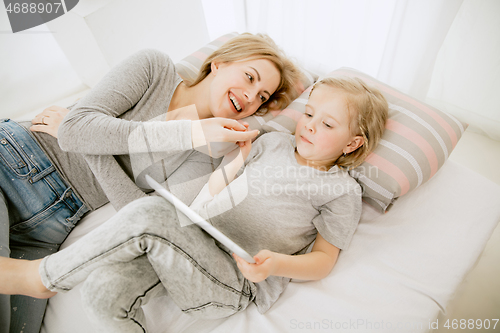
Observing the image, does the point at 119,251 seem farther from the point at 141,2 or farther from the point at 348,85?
the point at 141,2

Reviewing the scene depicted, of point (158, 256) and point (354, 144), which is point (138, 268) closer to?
point (158, 256)

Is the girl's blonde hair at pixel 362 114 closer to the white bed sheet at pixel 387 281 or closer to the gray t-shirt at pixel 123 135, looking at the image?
the white bed sheet at pixel 387 281

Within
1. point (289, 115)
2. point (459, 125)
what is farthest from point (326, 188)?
point (459, 125)

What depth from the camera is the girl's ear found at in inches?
37.2

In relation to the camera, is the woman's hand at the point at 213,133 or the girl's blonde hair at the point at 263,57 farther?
the girl's blonde hair at the point at 263,57

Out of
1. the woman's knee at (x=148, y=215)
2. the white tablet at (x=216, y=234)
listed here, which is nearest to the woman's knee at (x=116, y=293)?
the woman's knee at (x=148, y=215)

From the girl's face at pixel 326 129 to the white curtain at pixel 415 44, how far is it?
70cm

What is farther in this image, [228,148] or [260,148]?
[260,148]

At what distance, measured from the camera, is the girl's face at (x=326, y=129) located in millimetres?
909

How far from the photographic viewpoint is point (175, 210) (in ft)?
2.56

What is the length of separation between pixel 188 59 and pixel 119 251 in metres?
1.12

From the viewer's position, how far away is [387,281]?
2.82 ft
